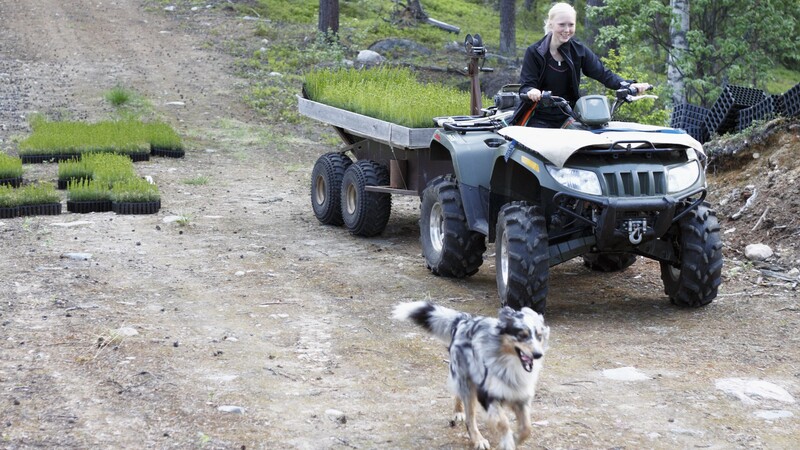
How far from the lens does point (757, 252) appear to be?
9602 mm

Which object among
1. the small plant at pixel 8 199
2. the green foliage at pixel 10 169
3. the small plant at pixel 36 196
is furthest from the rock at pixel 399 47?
the small plant at pixel 8 199

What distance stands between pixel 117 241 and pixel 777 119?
22.3 ft

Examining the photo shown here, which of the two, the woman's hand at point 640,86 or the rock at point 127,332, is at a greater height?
the woman's hand at point 640,86

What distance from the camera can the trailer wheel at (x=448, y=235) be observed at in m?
8.92

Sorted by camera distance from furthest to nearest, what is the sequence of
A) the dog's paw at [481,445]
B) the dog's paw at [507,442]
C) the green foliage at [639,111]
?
the green foliage at [639,111]
the dog's paw at [481,445]
the dog's paw at [507,442]

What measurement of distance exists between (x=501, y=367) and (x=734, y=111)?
7958 mm

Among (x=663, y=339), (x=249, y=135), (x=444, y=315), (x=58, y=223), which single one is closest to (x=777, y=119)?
Answer: (x=663, y=339)

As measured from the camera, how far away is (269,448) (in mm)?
5359

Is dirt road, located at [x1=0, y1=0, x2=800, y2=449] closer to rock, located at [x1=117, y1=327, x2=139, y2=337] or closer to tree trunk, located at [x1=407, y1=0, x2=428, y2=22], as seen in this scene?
rock, located at [x1=117, y1=327, x2=139, y2=337]

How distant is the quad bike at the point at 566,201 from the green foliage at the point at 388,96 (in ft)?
3.70

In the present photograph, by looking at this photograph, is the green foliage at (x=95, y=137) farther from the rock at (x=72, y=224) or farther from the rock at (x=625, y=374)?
the rock at (x=625, y=374)

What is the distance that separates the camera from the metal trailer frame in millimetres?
10016

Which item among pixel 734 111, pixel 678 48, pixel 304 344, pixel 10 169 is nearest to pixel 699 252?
pixel 304 344

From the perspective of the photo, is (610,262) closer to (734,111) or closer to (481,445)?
(734,111)
